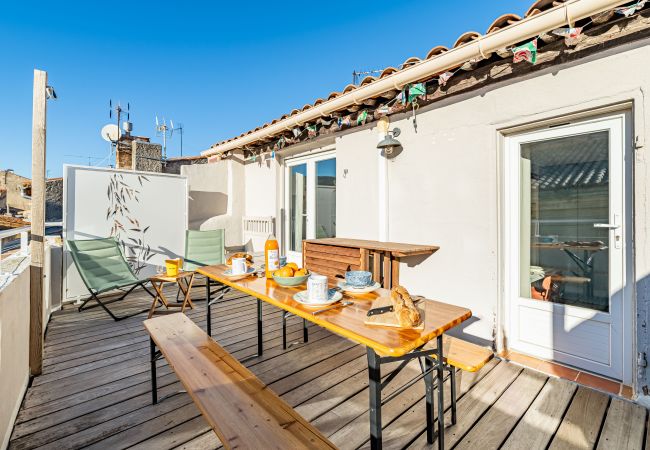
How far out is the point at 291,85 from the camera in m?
11.8

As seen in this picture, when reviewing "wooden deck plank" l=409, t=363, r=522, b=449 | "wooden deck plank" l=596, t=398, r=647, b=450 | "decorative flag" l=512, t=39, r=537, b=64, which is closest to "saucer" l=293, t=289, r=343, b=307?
"wooden deck plank" l=409, t=363, r=522, b=449

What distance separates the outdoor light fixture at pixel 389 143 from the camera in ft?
10.4

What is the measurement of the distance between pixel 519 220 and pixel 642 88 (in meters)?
1.14

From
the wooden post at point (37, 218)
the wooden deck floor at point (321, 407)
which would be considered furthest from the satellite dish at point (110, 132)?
the wooden deck floor at point (321, 407)

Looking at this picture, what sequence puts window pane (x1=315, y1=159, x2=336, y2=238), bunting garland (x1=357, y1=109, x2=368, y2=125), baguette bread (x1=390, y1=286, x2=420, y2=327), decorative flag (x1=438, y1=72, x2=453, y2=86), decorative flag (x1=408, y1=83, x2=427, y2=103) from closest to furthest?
baguette bread (x1=390, y1=286, x2=420, y2=327) < decorative flag (x1=438, y1=72, x2=453, y2=86) < decorative flag (x1=408, y1=83, x2=427, y2=103) < bunting garland (x1=357, y1=109, x2=368, y2=125) < window pane (x1=315, y1=159, x2=336, y2=238)

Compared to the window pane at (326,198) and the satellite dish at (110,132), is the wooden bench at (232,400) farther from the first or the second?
the satellite dish at (110,132)

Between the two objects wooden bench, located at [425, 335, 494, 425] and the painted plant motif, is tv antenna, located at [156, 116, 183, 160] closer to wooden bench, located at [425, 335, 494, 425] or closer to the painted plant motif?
the painted plant motif

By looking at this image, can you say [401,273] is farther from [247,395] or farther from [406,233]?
[247,395]

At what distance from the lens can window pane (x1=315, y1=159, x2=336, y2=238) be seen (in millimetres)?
4426

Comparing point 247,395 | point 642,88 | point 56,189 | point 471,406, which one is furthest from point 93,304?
point 56,189

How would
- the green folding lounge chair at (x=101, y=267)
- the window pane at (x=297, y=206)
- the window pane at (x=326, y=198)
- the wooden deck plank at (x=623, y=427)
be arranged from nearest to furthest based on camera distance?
1. the wooden deck plank at (x=623, y=427)
2. the green folding lounge chair at (x=101, y=267)
3. the window pane at (x=326, y=198)
4. the window pane at (x=297, y=206)

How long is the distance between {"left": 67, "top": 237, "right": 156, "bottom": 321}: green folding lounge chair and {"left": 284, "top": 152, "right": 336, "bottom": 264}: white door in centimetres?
230

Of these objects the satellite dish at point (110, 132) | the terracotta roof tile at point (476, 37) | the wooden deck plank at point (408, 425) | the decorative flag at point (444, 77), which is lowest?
the wooden deck plank at point (408, 425)

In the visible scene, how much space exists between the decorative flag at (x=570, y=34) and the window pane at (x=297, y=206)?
3.49m
